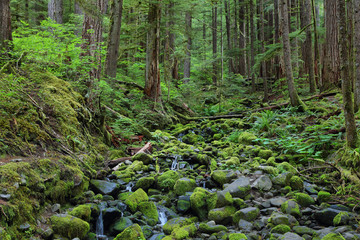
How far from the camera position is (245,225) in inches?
166

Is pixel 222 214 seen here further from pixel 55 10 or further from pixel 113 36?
pixel 55 10

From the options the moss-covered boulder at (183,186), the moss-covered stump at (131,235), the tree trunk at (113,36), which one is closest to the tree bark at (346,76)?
the moss-covered boulder at (183,186)

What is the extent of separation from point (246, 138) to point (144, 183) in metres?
4.59

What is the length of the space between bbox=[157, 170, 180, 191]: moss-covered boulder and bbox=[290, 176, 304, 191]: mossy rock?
2.59m

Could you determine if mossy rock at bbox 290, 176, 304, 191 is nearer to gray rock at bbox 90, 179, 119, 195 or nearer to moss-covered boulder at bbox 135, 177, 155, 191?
moss-covered boulder at bbox 135, 177, 155, 191

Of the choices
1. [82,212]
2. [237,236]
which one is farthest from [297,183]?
[82,212]

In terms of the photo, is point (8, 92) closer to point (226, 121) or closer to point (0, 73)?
point (0, 73)

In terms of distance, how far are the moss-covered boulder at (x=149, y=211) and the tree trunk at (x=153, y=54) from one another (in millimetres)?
7649

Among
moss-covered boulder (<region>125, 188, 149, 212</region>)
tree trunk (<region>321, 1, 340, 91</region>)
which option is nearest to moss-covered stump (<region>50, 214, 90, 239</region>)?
moss-covered boulder (<region>125, 188, 149, 212</region>)

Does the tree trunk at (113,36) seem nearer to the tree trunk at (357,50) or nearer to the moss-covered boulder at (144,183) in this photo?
the moss-covered boulder at (144,183)

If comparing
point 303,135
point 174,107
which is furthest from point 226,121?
point 303,135

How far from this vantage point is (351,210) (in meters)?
4.13

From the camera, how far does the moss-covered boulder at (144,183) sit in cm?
556

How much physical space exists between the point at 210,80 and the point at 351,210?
634 inches
